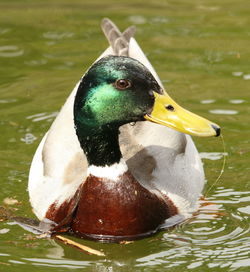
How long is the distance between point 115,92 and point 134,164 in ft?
3.07

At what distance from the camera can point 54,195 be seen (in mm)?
8180

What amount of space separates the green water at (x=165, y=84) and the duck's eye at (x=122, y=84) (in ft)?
3.99

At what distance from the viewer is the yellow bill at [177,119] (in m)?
7.29

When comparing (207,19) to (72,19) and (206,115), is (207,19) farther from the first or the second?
Answer: (206,115)

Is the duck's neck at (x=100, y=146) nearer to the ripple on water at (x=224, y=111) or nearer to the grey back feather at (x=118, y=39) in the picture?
the grey back feather at (x=118, y=39)

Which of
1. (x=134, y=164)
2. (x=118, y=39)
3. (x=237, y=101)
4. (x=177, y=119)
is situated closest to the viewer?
(x=177, y=119)

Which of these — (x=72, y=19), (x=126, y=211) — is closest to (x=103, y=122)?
(x=126, y=211)

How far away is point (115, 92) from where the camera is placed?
24.6 ft

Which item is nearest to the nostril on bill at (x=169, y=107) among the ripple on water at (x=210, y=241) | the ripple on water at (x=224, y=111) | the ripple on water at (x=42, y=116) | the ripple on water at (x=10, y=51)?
the ripple on water at (x=210, y=241)

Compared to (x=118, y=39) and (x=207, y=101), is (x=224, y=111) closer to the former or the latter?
(x=207, y=101)

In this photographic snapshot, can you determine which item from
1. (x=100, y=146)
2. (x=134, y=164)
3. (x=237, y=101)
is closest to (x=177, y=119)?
(x=100, y=146)

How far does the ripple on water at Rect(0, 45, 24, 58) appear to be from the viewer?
→ 479 inches

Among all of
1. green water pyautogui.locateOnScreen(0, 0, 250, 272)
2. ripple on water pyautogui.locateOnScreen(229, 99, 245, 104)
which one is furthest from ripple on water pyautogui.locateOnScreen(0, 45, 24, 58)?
ripple on water pyautogui.locateOnScreen(229, 99, 245, 104)

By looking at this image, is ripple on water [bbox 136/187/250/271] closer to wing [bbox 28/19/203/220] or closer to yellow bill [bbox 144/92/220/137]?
wing [bbox 28/19/203/220]
